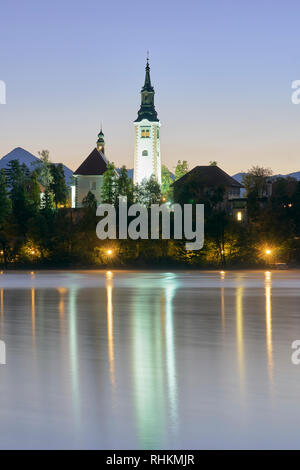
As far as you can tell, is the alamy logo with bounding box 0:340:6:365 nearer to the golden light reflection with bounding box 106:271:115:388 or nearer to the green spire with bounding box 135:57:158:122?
the golden light reflection with bounding box 106:271:115:388

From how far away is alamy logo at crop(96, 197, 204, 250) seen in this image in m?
91.7

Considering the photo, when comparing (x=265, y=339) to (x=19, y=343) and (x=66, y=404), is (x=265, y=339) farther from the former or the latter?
(x=66, y=404)

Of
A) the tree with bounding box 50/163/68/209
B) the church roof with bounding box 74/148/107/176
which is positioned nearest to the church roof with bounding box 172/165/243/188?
the church roof with bounding box 74/148/107/176

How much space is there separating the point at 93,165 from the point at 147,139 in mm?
14807

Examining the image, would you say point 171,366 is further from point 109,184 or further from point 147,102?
point 147,102

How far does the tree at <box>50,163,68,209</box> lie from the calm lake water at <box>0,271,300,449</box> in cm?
12938

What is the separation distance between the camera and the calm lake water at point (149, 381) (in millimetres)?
9438

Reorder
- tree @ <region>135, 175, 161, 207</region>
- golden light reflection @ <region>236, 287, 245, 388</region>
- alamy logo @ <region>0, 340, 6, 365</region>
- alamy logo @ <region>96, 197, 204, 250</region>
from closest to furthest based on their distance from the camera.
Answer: golden light reflection @ <region>236, 287, 245, 388</region> → alamy logo @ <region>0, 340, 6, 365</region> → alamy logo @ <region>96, 197, 204, 250</region> → tree @ <region>135, 175, 161, 207</region>

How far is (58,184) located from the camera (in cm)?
15662

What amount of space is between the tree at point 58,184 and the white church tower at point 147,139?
16507 mm

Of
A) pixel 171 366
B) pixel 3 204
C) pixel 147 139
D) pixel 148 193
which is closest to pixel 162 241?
pixel 148 193

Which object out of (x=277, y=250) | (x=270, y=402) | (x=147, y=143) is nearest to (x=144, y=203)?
(x=277, y=250)

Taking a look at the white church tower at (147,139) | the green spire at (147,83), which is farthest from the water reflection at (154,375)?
the green spire at (147,83)

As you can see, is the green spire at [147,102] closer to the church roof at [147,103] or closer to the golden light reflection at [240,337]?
the church roof at [147,103]
